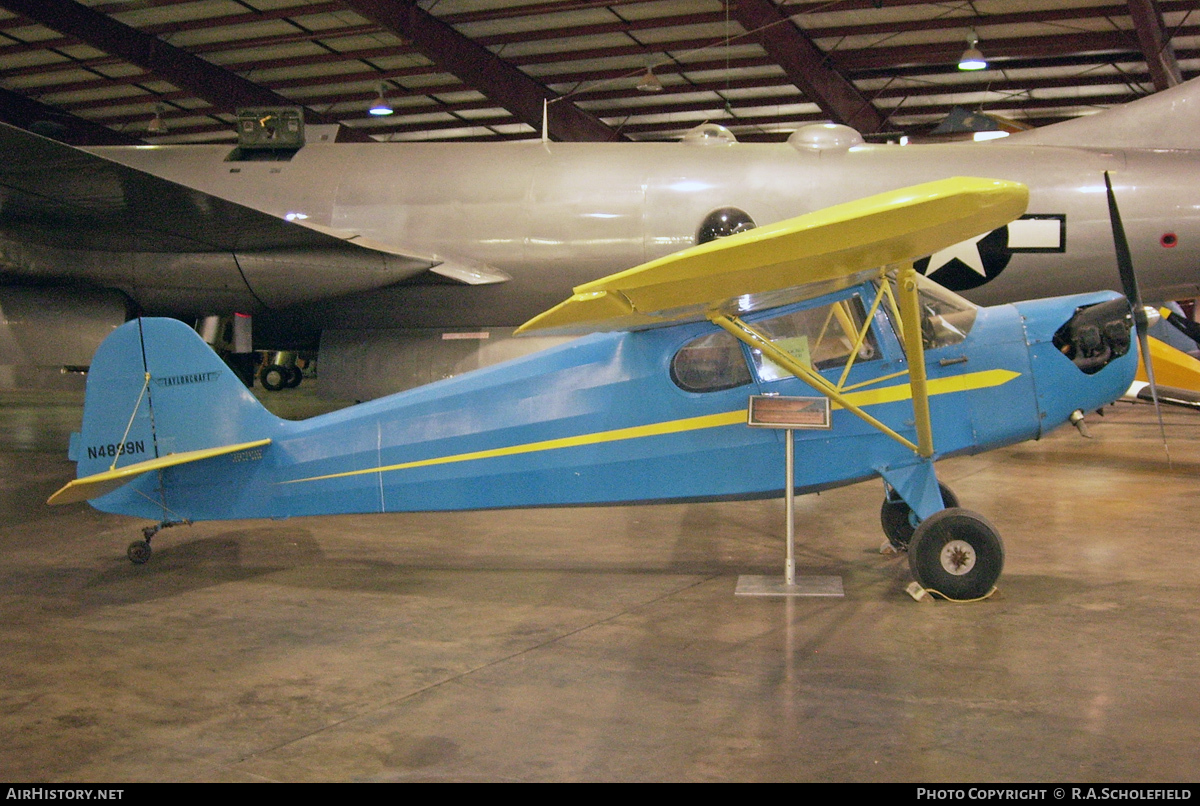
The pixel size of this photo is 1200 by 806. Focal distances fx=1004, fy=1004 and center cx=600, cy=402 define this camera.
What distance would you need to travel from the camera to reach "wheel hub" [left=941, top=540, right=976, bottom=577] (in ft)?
17.8

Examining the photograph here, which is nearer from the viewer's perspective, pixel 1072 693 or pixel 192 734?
pixel 192 734

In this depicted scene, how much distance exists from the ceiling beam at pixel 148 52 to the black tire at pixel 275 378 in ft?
20.6

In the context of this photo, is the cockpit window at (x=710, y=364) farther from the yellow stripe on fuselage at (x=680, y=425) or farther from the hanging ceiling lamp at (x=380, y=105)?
the hanging ceiling lamp at (x=380, y=105)

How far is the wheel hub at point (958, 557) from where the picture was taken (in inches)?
214

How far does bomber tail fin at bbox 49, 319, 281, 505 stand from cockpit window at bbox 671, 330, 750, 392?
2.57m

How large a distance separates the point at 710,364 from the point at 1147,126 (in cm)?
760

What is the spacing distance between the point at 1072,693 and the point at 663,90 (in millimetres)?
22091

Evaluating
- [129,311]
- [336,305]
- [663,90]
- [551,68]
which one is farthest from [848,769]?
[663,90]

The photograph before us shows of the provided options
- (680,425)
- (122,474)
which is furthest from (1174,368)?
(122,474)

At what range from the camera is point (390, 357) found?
11.1 meters

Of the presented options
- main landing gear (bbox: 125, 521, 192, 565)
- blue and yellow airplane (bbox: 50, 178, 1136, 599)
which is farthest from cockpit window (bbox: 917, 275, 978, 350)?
main landing gear (bbox: 125, 521, 192, 565)

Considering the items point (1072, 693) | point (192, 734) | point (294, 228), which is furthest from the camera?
point (294, 228)

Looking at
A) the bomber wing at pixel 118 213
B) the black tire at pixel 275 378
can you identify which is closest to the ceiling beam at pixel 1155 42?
the bomber wing at pixel 118 213

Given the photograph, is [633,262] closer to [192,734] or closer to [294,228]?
[294,228]
